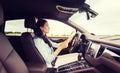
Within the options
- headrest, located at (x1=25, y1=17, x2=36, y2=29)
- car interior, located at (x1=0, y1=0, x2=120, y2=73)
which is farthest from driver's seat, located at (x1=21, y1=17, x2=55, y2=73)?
headrest, located at (x1=25, y1=17, x2=36, y2=29)

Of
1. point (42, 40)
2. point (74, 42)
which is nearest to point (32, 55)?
point (42, 40)

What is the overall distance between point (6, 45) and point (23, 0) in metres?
0.74

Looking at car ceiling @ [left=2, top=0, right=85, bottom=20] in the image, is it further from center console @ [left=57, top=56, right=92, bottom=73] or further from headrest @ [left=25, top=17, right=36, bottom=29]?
center console @ [left=57, top=56, right=92, bottom=73]

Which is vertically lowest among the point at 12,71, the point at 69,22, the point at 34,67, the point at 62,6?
the point at 34,67

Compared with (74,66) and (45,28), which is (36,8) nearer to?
(45,28)

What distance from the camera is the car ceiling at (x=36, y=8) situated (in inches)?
121

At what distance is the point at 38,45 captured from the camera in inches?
144

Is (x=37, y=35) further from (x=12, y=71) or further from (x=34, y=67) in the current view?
(x=12, y=71)

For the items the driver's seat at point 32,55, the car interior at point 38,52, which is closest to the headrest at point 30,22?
the car interior at point 38,52

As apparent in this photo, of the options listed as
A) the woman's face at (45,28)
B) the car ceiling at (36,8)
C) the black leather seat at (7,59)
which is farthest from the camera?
the woman's face at (45,28)

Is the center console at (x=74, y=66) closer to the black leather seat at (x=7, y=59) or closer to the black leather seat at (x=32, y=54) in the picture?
the black leather seat at (x=32, y=54)

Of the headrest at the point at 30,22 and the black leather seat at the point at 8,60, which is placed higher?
the headrest at the point at 30,22

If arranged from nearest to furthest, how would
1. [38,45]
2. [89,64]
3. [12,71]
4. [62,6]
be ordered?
[12,71] < [62,6] < [89,64] < [38,45]

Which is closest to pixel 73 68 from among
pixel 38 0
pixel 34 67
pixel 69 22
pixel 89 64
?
pixel 89 64
